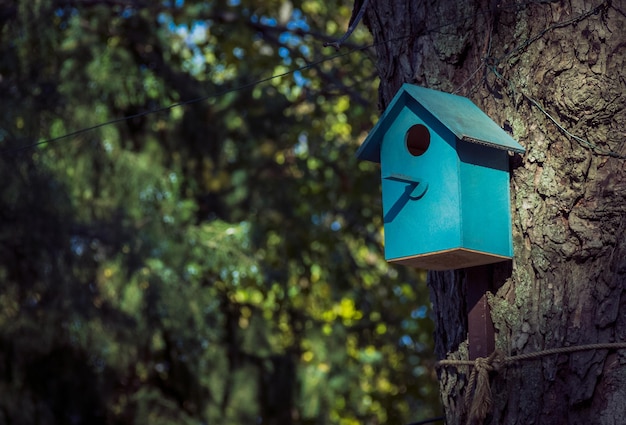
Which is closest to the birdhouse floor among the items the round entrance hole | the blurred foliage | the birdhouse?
the birdhouse

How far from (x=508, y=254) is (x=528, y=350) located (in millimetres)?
249

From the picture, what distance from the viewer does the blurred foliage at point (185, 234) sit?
6250 millimetres

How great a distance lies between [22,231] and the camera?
616 centimetres

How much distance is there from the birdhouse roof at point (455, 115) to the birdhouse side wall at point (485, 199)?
0.22ft

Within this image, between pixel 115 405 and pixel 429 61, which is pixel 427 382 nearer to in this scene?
pixel 115 405

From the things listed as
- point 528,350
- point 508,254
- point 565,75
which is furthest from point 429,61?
point 528,350

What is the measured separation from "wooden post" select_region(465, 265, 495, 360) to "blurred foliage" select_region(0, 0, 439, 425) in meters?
3.40

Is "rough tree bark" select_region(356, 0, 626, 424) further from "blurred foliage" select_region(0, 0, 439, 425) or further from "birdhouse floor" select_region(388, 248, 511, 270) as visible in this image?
"blurred foliage" select_region(0, 0, 439, 425)

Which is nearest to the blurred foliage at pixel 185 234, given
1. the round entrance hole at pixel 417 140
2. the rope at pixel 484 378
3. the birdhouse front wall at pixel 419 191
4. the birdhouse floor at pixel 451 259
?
the round entrance hole at pixel 417 140

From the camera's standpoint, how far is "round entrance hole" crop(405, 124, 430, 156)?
2788mm

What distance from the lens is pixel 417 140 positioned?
2.81m

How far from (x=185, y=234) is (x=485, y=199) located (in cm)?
473

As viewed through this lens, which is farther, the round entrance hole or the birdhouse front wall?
the round entrance hole

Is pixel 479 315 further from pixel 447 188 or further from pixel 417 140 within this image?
pixel 417 140
